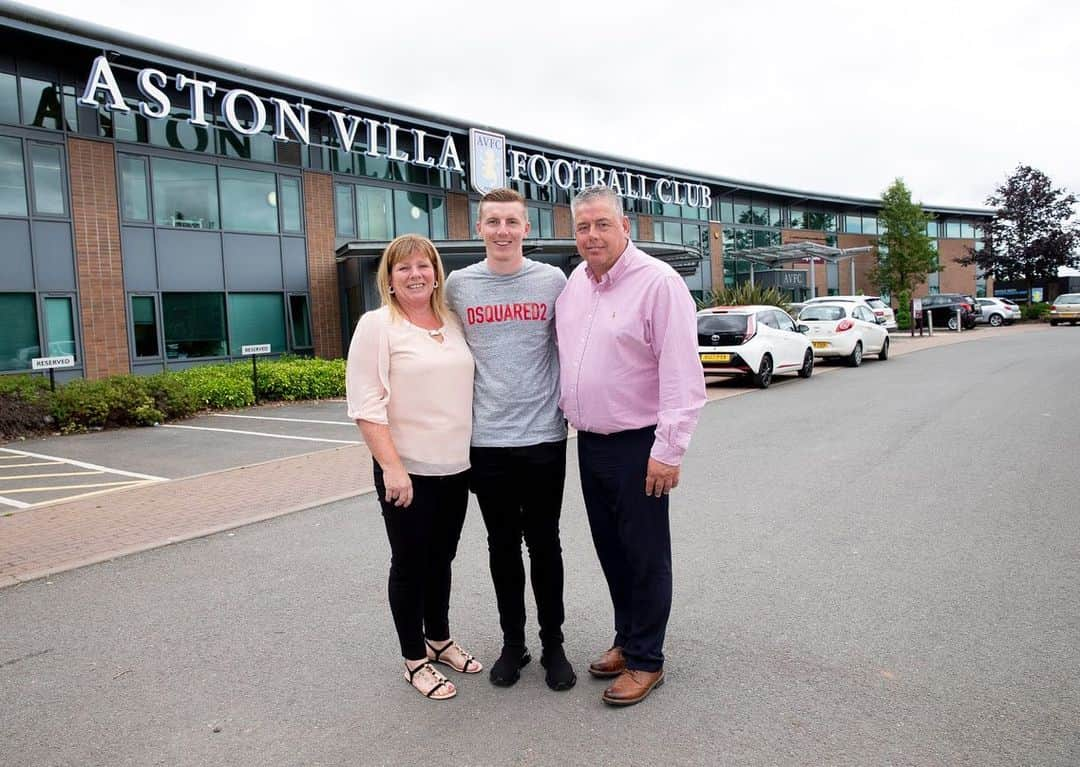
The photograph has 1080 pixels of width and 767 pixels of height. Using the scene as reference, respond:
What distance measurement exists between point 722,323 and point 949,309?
25.7 m

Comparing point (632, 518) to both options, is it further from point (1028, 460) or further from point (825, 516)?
point (1028, 460)

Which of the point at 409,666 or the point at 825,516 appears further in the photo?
the point at 825,516

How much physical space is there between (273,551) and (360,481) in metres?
2.35

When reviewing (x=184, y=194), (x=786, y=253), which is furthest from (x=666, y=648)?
(x=786, y=253)

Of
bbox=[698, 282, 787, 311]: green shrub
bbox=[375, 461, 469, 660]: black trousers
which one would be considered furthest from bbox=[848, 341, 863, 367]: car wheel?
bbox=[375, 461, 469, 660]: black trousers

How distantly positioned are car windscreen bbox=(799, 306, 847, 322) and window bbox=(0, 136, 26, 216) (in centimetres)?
1720

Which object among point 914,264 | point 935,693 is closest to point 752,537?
point 935,693

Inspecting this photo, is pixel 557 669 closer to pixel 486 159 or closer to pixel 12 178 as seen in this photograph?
pixel 12 178

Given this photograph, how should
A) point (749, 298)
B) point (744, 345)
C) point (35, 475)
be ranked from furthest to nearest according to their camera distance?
point (749, 298), point (744, 345), point (35, 475)

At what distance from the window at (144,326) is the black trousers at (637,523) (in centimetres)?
1636

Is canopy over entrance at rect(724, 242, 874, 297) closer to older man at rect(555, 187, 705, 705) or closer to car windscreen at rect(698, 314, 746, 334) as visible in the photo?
car windscreen at rect(698, 314, 746, 334)

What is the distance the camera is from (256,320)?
1966cm

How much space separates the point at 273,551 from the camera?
18.5 ft

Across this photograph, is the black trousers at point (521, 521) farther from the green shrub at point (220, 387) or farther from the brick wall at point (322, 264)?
the brick wall at point (322, 264)
